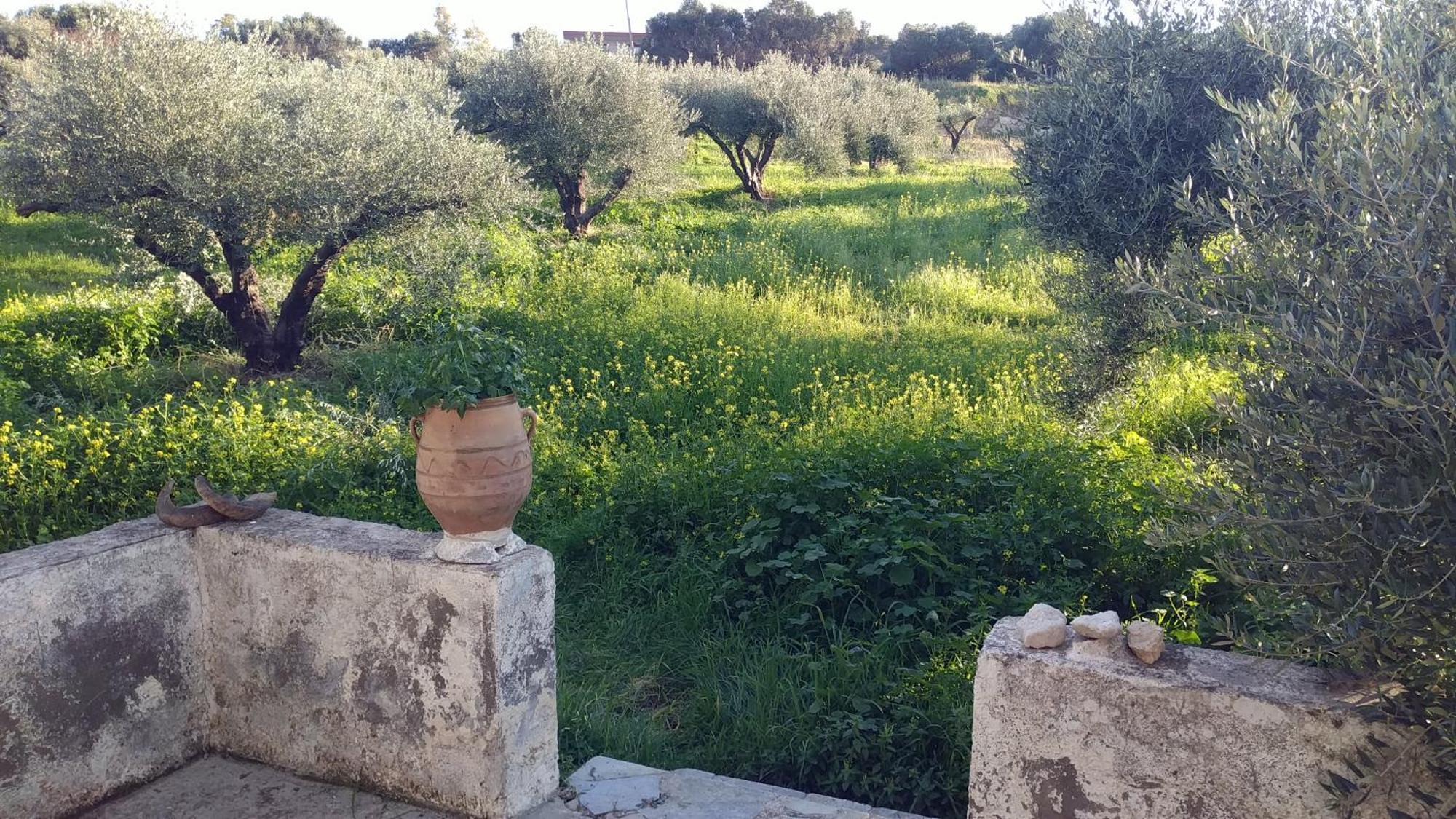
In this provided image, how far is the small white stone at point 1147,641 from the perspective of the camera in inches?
103

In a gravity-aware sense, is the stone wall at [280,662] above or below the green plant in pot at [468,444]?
below

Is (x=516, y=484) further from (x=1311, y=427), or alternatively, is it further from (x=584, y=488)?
(x=584, y=488)

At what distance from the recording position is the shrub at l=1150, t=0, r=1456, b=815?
211 centimetres

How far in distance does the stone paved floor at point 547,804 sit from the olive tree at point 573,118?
39.9 ft

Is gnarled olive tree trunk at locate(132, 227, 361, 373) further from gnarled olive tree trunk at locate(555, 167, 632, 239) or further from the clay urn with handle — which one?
the clay urn with handle

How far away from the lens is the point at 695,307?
9984 mm

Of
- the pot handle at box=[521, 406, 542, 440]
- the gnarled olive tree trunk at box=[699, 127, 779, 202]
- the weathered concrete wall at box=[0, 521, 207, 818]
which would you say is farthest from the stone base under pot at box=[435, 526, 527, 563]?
the gnarled olive tree trunk at box=[699, 127, 779, 202]

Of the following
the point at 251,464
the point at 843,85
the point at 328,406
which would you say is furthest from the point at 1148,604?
the point at 843,85

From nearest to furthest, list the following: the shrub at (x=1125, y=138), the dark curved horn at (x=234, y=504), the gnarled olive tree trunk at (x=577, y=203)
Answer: the dark curved horn at (x=234, y=504) → the shrub at (x=1125, y=138) → the gnarled olive tree trunk at (x=577, y=203)

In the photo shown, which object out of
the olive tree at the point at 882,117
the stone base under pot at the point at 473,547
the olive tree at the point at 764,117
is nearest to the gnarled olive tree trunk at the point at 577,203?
the olive tree at the point at 764,117

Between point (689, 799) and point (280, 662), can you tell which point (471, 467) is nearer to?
point (280, 662)

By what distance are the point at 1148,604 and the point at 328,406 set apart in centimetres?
531

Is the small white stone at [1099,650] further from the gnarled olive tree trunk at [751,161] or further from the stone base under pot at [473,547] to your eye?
the gnarled olive tree trunk at [751,161]

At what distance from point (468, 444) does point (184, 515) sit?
46.5 inches
